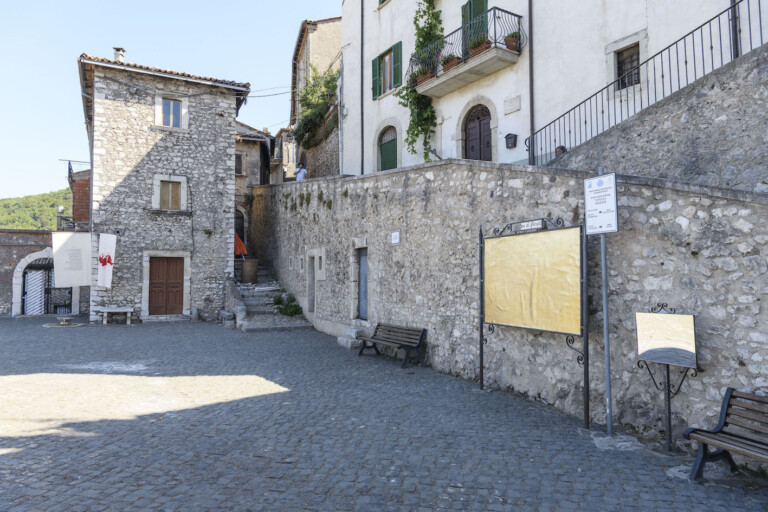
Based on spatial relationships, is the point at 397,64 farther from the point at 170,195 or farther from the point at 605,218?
the point at 605,218

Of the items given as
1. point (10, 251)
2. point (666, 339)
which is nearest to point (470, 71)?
point (666, 339)

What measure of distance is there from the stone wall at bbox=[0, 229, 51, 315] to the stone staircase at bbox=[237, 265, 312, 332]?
9.21 m

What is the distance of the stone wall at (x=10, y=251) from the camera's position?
19.0 meters

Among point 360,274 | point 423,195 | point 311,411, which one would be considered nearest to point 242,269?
point 360,274

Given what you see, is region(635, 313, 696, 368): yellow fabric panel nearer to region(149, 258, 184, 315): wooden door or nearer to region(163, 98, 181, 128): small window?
region(149, 258, 184, 315): wooden door

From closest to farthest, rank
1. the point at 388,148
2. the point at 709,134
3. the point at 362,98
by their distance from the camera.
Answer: the point at 709,134 → the point at 388,148 → the point at 362,98

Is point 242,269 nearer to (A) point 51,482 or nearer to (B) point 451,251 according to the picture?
(B) point 451,251

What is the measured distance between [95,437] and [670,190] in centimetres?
611

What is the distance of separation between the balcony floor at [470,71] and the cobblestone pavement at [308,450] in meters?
7.76

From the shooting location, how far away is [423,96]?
14.3 metres

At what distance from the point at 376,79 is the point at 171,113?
705cm

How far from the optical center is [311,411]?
575 cm

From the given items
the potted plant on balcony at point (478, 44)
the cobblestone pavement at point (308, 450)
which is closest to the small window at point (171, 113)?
the potted plant on balcony at point (478, 44)

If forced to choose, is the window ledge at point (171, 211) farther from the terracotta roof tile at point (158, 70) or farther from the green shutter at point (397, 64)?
the green shutter at point (397, 64)
